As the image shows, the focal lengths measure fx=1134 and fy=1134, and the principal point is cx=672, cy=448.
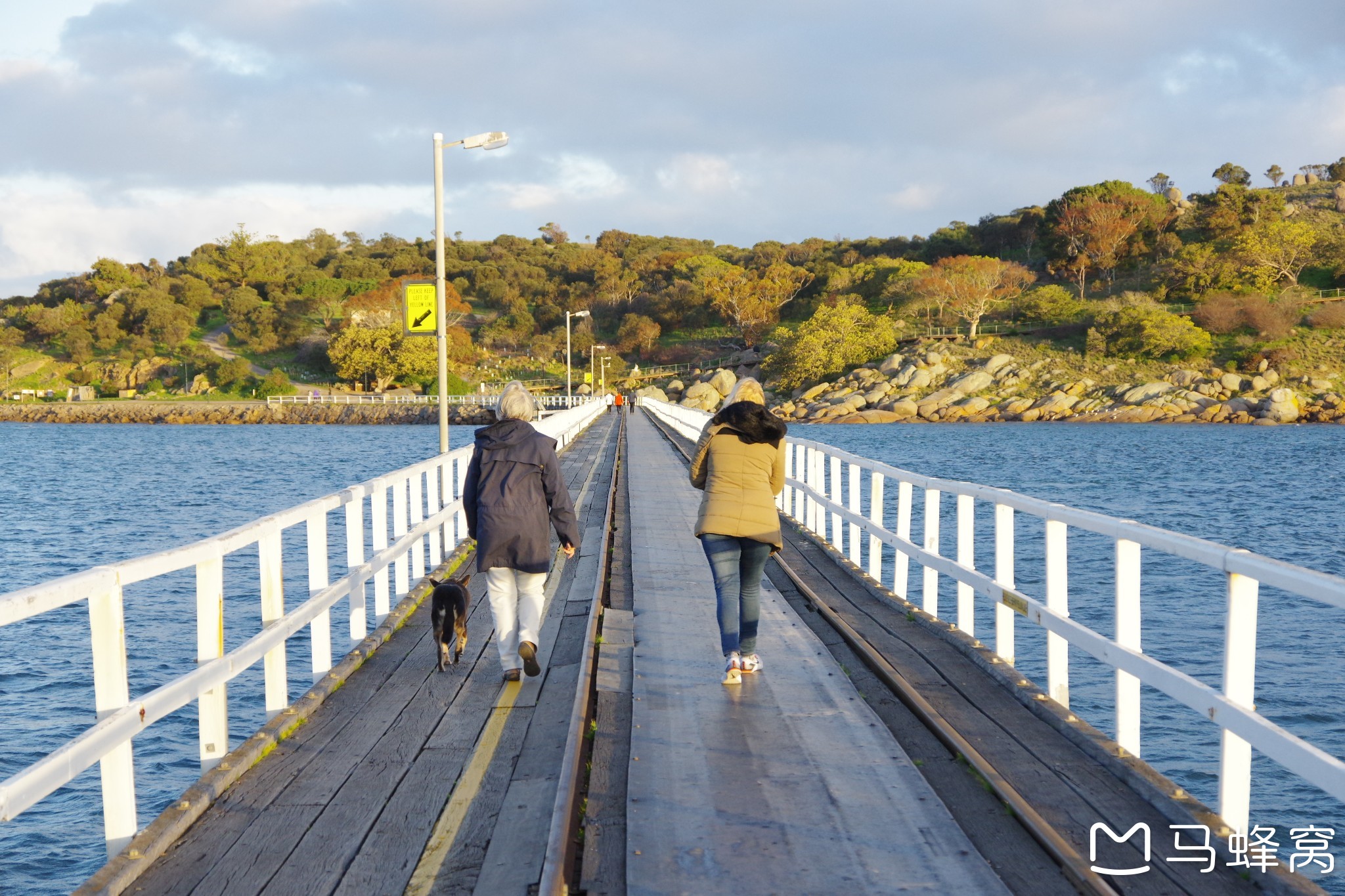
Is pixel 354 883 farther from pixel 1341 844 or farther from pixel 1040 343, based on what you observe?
pixel 1040 343

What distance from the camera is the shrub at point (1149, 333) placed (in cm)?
9425

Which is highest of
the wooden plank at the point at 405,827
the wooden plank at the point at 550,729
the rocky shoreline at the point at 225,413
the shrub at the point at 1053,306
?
the shrub at the point at 1053,306

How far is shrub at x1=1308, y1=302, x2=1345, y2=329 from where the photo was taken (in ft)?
315

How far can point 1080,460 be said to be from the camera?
55469 mm

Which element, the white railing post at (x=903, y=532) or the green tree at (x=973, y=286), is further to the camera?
the green tree at (x=973, y=286)

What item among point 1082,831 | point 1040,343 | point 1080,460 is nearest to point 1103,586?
point 1082,831

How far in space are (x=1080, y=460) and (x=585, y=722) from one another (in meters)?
53.3

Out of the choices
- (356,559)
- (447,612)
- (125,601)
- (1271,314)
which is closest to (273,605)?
(447,612)

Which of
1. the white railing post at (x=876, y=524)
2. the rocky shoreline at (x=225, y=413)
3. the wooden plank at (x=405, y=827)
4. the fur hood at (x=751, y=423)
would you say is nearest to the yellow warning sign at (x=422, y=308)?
the white railing post at (x=876, y=524)

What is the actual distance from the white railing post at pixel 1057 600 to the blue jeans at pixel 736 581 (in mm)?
1669

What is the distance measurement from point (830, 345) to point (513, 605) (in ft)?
334

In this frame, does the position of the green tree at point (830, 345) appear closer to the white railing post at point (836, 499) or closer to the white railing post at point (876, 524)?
the white railing post at point (836, 499)

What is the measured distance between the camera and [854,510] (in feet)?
40.7

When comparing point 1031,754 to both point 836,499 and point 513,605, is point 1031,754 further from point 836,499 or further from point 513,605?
point 836,499
